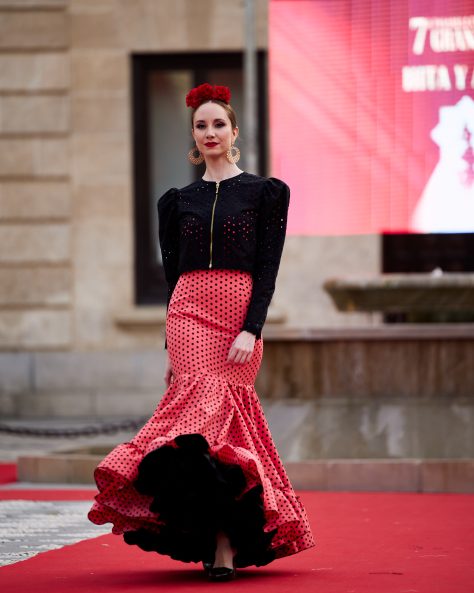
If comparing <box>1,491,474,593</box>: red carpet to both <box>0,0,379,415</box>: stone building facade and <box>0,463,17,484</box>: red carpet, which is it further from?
<box>0,0,379,415</box>: stone building facade

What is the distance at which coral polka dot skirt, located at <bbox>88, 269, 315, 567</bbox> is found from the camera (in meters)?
5.61

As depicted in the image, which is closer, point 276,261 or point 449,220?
point 276,261

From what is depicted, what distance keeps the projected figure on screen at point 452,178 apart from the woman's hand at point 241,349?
601 cm

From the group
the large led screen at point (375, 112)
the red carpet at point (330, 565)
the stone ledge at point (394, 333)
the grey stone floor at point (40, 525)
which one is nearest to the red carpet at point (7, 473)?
the grey stone floor at point (40, 525)

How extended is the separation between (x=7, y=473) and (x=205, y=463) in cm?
559

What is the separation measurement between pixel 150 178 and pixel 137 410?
2823 millimetres

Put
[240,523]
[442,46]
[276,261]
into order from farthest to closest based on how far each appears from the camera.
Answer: [442,46], [276,261], [240,523]

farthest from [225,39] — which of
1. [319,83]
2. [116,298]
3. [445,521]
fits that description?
[445,521]

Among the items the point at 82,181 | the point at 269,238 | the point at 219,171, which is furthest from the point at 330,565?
the point at 82,181

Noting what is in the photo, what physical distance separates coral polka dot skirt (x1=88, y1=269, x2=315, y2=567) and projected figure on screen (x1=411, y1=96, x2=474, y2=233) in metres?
5.94

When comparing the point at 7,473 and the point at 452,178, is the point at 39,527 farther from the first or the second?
the point at 452,178

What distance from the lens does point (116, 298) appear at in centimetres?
1855

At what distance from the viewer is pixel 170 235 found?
6.09m

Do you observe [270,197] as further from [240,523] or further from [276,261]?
[240,523]
